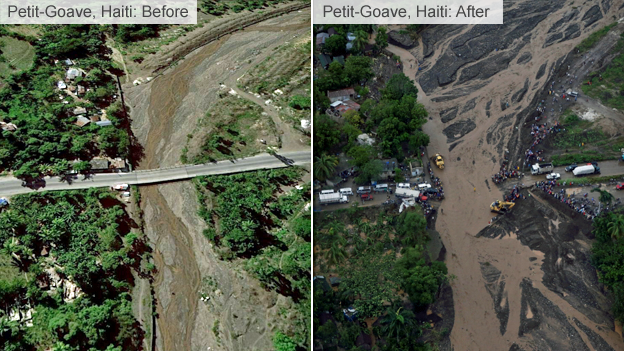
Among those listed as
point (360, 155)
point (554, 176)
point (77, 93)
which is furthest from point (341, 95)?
point (77, 93)

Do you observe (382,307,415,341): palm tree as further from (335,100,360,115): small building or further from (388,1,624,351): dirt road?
(335,100,360,115): small building

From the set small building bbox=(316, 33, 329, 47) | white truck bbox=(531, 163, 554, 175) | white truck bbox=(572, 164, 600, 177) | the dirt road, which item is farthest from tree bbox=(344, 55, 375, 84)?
white truck bbox=(572, 164, 600, 177)

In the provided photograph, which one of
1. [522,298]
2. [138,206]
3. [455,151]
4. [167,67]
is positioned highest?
[167,67]

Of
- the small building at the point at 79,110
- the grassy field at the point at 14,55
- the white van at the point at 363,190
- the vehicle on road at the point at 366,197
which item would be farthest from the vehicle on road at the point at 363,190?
the grassy field at the point at 14,55

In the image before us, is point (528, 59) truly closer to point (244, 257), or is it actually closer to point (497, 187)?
point (497, 187)

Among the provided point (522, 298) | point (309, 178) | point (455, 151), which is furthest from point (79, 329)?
point (455, 151)
